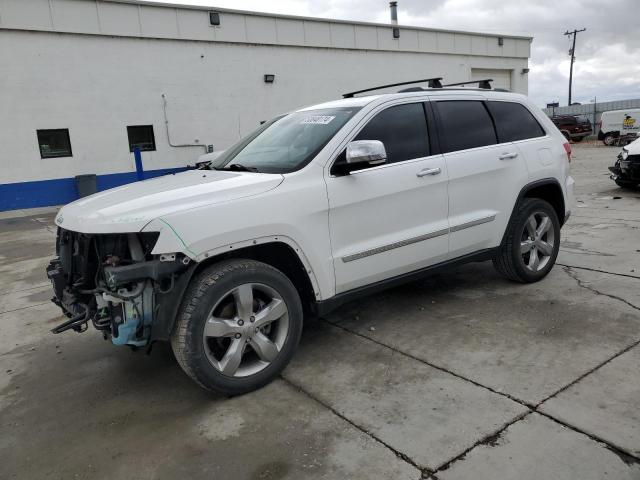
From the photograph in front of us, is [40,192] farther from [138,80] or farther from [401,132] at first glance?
[401,132]

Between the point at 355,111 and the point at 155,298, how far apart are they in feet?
6.41

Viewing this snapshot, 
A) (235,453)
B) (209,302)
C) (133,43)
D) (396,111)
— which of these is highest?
(133,43)

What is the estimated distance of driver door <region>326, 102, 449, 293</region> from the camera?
3498 millimetres

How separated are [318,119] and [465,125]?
130 centimetres

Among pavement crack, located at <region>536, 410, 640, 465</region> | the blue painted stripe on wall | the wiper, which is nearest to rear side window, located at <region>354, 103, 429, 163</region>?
the wiper

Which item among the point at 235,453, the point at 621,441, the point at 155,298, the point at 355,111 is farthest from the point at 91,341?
the point at 621,441

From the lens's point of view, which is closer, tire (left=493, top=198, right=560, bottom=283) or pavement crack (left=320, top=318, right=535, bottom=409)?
pavement crack (left=320, top=318, right=535, bottom=409)

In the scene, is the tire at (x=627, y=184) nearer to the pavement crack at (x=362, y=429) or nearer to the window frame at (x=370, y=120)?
the window frame at (x=370, y=120)

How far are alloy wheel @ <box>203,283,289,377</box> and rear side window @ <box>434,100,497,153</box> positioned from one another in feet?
6.41

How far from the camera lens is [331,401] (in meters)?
3.07

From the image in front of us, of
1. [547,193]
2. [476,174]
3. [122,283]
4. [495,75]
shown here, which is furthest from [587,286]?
[495,75]

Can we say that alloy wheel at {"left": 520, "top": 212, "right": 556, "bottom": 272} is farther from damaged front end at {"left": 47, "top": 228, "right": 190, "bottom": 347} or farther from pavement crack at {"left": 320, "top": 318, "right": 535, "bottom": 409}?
damaged front end at {"left": 47, "top": 228, "right": 190, "bottom": 347}

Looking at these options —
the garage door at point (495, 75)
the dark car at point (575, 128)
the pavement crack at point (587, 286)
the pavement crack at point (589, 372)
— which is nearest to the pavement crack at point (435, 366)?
the pavement crack at point (589, 372)

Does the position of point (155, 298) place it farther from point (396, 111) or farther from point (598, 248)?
point (598, 248)
